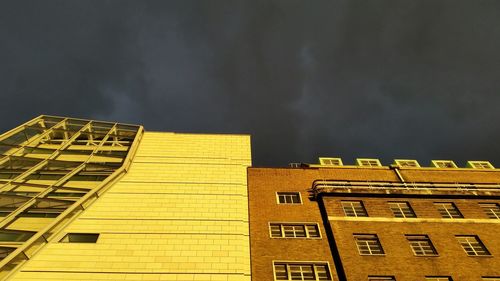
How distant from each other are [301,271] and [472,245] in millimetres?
15585

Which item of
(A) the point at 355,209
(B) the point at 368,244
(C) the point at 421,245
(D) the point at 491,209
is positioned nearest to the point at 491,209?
(D) the point at 491,209

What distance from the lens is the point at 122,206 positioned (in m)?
32.2

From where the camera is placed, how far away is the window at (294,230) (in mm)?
30719

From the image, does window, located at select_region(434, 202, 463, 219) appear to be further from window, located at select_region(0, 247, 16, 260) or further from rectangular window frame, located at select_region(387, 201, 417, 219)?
window, located at select_region(0, 247, 16, 260)

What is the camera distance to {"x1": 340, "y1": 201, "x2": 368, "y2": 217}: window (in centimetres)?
3228

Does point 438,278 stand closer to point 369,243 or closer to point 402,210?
point 369,243

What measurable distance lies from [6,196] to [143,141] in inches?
668

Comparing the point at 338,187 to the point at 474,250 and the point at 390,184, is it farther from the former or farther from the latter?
the point at 474,250

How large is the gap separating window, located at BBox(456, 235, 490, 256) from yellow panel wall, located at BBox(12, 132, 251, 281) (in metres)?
19.0

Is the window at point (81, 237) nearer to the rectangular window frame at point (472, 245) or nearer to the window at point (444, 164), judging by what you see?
the rectangular window frame at point (472, 245)

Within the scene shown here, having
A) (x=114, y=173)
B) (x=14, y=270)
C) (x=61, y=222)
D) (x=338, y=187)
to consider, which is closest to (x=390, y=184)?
(x=338, y=187)

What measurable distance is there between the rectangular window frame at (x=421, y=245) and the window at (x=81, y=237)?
27.4 m

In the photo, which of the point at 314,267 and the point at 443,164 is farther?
the point at 443,164

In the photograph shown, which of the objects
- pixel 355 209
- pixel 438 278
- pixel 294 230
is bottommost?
pixel 438 278
